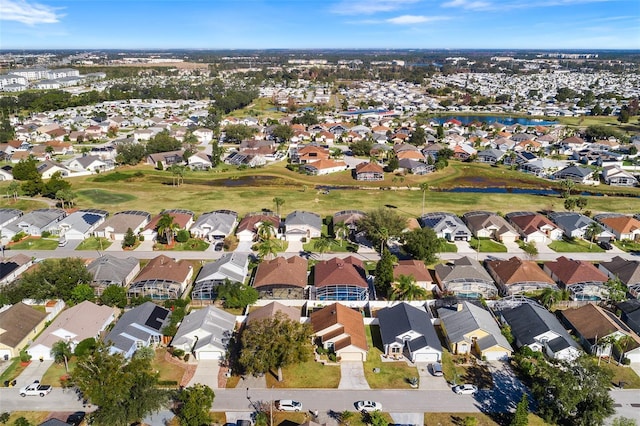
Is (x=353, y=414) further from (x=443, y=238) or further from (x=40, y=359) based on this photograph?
(x=443, y=238)

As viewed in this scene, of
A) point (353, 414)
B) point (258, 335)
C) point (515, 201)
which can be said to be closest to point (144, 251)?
point (258, 335)

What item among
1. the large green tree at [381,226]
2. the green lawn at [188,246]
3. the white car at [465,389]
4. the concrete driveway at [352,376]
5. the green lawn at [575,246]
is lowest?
the concrete driveway at [352,376]

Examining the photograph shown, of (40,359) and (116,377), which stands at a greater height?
(116,377)

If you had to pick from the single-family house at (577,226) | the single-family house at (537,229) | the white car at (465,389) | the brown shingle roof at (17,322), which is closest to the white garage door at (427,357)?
the white car at (465,389)

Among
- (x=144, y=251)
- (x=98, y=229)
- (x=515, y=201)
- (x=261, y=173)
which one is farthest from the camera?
(x=261, y=173)

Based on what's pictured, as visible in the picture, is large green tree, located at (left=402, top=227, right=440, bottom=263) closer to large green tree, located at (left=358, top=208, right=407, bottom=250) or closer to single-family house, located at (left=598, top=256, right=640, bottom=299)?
large green tree, located at (left=358, top=208, right=407, bottom=250)

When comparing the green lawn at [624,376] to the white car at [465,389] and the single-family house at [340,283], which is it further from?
the single-family house at [340,283]
